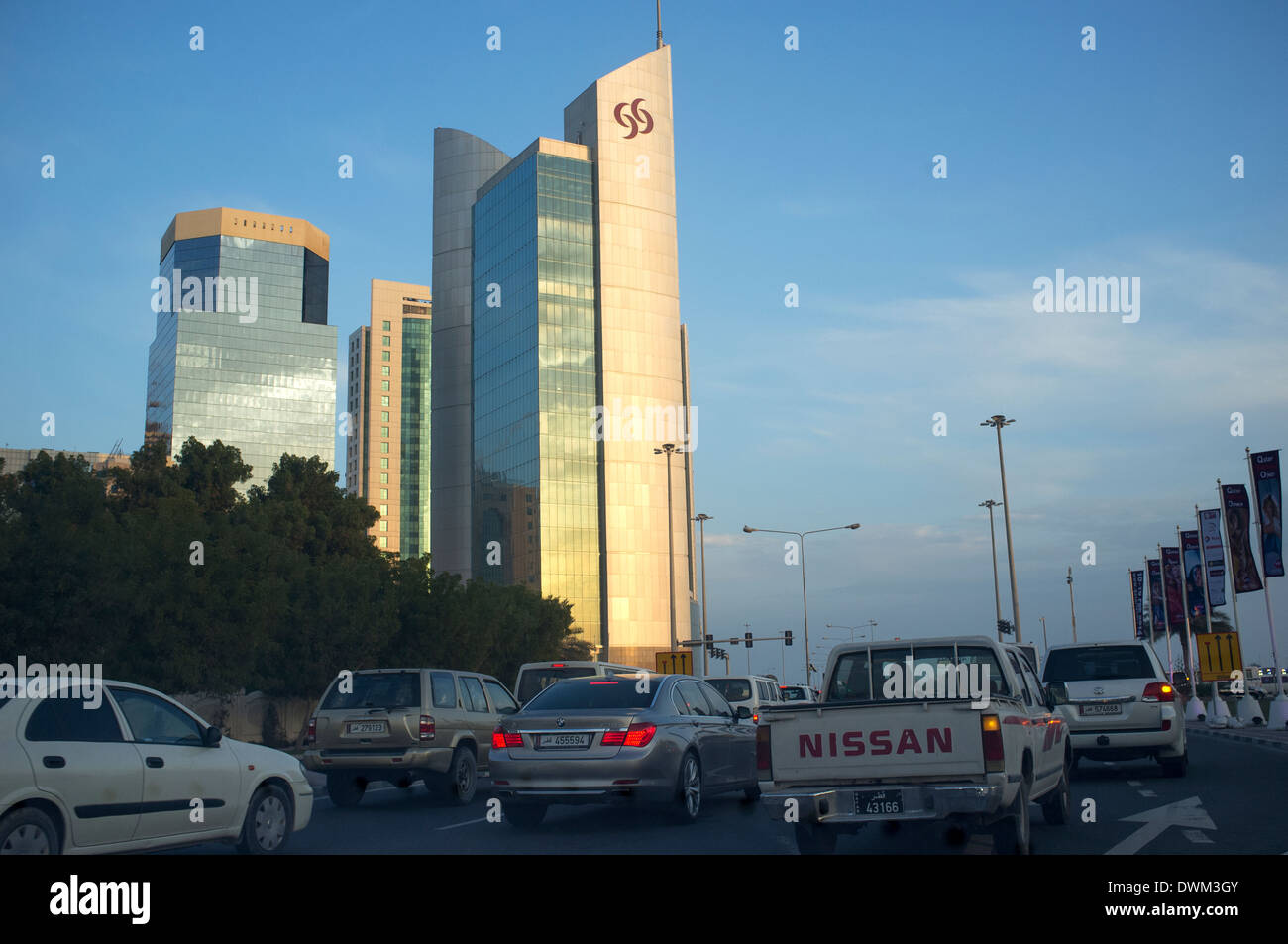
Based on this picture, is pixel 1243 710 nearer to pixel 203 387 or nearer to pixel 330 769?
pixel 330 769

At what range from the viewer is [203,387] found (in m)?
173

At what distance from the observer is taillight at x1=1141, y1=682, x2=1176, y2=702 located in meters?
16.0

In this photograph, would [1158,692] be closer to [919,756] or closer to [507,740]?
[919,756]

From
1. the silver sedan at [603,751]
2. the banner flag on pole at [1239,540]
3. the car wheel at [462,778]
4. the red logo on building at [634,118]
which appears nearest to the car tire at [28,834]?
the silver sedan at [603,751]

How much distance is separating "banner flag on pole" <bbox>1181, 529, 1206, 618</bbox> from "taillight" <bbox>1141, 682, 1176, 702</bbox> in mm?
32991

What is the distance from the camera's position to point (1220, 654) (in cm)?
3353

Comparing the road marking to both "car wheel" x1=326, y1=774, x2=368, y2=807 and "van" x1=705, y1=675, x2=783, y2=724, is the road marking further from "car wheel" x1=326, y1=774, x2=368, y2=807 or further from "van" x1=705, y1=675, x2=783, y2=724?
"van" x1=705, y1=675, x2=783, y2=724

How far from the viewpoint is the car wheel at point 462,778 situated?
15.3 meters

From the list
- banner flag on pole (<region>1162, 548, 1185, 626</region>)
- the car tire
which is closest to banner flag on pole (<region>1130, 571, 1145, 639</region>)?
banner flag on pole (<region>1162, 548, 1185, 626</region>)

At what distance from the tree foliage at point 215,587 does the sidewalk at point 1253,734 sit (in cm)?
2364

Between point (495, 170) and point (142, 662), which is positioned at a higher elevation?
point (495, 170)

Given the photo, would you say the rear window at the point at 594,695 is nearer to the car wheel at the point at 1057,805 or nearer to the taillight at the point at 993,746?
the car wheel at the point at 1057,805
